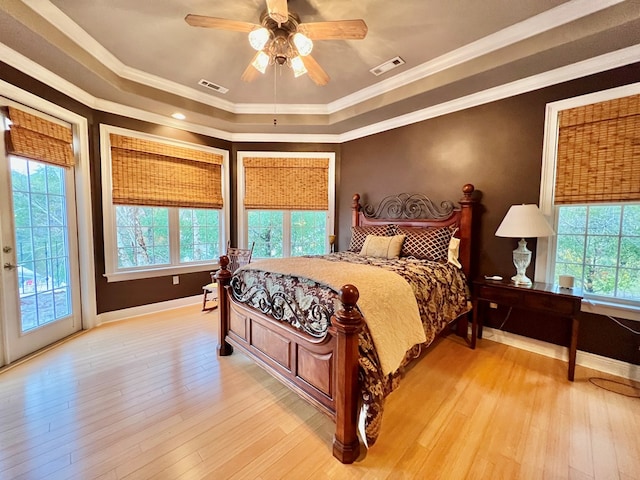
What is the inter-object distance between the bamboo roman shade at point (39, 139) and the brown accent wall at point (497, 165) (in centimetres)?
384

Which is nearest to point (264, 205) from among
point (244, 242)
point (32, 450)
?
point (244, 242)

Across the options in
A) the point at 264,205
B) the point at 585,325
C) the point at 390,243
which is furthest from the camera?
the point at 264,205

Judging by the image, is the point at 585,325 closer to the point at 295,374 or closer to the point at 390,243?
the point at 390,243

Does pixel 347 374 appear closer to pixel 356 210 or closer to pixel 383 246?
pixel 383 246

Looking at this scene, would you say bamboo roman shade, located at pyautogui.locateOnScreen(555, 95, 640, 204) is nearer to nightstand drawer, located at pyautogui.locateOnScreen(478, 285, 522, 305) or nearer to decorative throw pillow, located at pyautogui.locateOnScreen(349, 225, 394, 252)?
nightstand drawer, located at pyautogui.locateOnScreen(478, 285, 522, 305)

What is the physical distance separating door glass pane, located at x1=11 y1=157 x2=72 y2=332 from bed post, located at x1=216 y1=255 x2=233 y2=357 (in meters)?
1.83

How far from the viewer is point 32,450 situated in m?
1.51

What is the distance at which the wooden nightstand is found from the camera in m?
2.16

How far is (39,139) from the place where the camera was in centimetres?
257

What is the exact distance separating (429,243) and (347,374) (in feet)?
6.50

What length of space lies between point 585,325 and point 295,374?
268 cm

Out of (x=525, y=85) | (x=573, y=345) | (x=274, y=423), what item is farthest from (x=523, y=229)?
(x=274, y=423)

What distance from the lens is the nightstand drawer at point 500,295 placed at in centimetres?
244

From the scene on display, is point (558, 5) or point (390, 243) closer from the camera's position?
point (558, 5)
